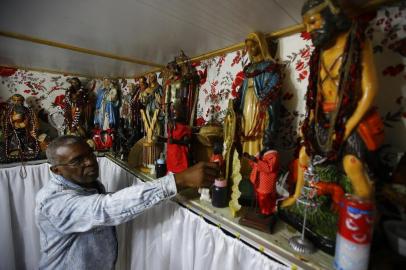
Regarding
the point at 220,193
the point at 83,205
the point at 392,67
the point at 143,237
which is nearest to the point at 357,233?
the point at 220,193

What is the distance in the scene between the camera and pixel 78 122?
1.88 metres

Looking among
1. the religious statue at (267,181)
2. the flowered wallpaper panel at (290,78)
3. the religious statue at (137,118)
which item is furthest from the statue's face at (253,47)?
the religious statue at (137,118)

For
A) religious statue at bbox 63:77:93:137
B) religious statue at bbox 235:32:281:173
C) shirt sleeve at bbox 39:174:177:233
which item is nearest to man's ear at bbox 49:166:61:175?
shirt sleeve at bbox 39:174:177:233

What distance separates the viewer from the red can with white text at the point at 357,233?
0.37m

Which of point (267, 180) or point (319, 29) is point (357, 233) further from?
point (319, 29)

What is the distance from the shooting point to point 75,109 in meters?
1.88

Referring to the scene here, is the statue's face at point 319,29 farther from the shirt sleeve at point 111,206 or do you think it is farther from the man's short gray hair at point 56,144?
the man's short gray hair at point 56,144

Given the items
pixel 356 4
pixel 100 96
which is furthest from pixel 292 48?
pixel 100 96

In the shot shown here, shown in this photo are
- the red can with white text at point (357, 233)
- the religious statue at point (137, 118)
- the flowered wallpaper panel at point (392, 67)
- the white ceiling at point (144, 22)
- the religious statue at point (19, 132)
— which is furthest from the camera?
the religious statue at point (19, 132)

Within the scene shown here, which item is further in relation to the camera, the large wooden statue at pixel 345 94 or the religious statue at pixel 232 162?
the religious statue at pixel 232 162

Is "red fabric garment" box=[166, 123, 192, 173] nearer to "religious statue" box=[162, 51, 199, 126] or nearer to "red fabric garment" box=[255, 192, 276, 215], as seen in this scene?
"religious statue" box=[162, 51, 199, 126]

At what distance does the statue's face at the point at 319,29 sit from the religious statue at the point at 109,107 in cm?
171

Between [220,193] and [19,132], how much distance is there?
5.83 ft

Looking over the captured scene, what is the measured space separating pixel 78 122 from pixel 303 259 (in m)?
2.05
